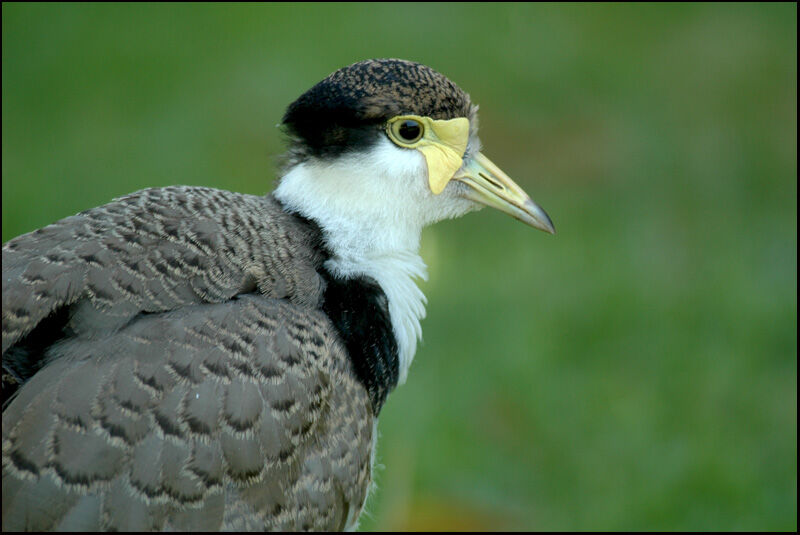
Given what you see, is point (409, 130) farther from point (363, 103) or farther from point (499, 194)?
point (499, 194)

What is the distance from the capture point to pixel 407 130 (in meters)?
3.62

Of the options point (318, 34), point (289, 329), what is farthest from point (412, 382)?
point (318, 34)

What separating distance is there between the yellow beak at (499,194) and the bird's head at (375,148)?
0.20 feet

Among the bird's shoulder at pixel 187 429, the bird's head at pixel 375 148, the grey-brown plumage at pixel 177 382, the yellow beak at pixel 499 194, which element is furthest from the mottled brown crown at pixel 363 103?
the bird's shoulder at pixel 187 429

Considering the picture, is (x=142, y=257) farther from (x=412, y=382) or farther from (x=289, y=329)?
(x=412, y=382)

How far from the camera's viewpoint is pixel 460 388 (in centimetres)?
598

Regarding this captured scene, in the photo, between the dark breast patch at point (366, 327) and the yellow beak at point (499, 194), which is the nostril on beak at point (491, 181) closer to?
the yellow beak at point (499, 194)

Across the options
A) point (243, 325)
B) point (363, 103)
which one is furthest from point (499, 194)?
point (243, 325)

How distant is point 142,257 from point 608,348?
3.78 metres

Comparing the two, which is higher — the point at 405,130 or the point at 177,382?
the point at 405,130

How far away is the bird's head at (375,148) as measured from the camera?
354cm

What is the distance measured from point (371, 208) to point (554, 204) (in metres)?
4.35

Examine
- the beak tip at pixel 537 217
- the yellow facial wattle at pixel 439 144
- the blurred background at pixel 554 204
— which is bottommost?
the blurred background at pixel 554 204

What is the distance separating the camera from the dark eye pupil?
361cm
